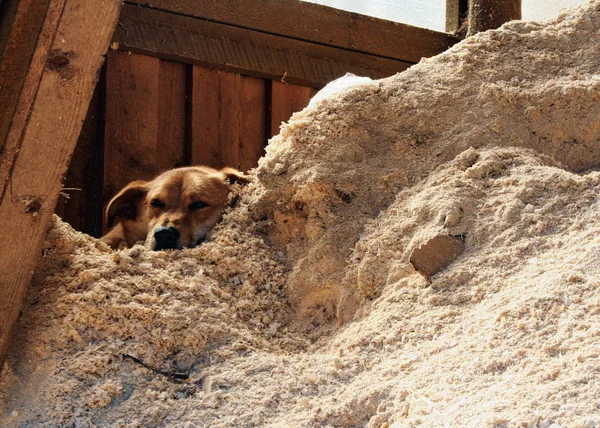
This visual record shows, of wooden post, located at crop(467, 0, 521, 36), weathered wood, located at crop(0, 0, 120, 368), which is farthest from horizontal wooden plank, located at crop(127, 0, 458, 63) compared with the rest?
weathered wood, located at crop(0, 0, 120, 368)

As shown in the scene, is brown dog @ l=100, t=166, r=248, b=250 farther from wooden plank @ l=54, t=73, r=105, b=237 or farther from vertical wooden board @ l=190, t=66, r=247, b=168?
vertical wooden board @ l=190, t=66, r=247, b=168

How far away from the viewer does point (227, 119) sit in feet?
15.9

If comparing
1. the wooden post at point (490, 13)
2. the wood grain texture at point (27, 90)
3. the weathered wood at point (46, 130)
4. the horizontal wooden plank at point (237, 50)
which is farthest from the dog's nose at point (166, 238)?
the wooden post at point (490, 13)

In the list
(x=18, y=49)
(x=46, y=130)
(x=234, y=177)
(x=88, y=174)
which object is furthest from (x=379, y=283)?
(x=88, y=174)

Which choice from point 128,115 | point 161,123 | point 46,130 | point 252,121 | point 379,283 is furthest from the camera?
point 252,121

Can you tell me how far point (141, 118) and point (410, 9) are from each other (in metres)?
2.05

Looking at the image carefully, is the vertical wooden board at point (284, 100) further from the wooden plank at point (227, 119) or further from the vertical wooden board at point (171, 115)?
the vertical wooden board at point (171, 115)

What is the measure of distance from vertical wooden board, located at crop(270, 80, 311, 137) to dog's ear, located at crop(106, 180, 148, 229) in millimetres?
895

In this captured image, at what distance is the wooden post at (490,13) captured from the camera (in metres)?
5.24

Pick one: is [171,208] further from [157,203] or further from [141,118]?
[141,118]

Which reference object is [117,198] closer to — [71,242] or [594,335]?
[71,242]

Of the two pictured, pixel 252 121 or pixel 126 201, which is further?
pixel 252 121

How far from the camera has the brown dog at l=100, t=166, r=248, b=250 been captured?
4273mm

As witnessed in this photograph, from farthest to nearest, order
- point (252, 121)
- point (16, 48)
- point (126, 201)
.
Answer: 1. point (252, 121)
2. point (126, 201)
3. point (16, 48)
